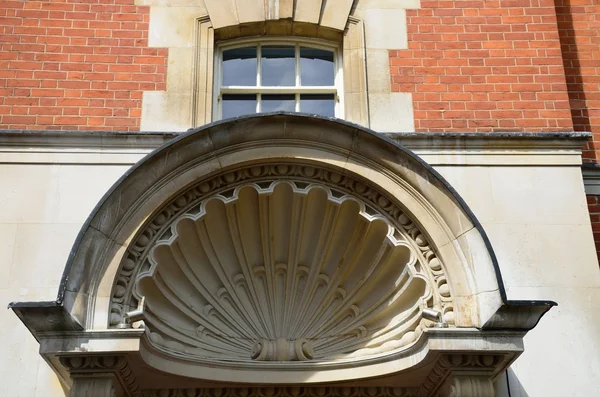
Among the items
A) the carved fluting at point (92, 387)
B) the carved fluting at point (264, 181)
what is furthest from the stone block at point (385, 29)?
the carved fluting at point (92, 387)

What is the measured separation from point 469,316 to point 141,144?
3.25 meters

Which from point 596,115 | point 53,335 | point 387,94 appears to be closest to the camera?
point 53,335

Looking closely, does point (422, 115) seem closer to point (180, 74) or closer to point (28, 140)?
point (180, 74)

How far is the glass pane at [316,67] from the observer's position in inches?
348

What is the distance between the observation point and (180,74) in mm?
8391

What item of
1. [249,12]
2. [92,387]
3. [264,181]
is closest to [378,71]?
[249,12]

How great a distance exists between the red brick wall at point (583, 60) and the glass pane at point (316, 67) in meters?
2.50

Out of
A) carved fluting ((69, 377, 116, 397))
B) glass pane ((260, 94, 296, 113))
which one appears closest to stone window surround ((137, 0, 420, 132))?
glass pane ((260, 94, 296, 113))

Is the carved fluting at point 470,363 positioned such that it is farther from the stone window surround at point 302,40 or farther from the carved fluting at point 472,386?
the stone window surround at point 302,40

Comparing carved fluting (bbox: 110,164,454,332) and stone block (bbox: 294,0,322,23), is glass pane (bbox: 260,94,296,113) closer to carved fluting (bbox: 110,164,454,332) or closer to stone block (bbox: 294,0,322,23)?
stone block (bbox: 294,0,322,23)

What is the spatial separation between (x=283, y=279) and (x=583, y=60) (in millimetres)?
4006

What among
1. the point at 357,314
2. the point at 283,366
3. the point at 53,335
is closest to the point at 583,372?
the point at 357,314

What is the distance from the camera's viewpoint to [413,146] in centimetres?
802

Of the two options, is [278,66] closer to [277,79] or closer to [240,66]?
[277,79]
